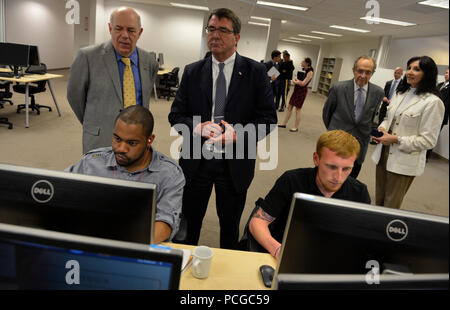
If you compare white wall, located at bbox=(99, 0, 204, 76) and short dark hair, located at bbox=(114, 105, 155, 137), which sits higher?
white wall, located at bbox=(99, 0, 204, 76)

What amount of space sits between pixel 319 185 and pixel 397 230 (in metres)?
0.74

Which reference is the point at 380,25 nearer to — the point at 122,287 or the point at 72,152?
the point at 72,152

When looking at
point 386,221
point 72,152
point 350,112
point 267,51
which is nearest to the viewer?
point 386,221

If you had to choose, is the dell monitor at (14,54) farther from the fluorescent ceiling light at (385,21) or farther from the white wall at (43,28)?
the fluorescent ceiling light at (385,21)

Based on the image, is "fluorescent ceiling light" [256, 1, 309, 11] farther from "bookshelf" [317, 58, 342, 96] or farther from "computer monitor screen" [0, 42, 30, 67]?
"bookshelf" [317, 58, 342, 96]

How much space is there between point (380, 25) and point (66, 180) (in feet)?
33.5

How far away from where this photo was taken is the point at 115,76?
2094 mm

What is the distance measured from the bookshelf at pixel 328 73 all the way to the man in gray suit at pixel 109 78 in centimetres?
1556

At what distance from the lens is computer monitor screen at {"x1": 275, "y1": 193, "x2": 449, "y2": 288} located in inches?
30.6

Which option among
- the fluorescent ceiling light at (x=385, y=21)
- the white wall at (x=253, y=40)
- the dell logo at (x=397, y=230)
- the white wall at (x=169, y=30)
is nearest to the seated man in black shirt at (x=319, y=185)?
the dell logo at (x=397, y=230)

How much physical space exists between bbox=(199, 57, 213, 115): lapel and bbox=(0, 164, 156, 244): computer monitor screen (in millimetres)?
1162

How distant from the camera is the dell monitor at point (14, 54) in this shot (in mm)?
A: 5289

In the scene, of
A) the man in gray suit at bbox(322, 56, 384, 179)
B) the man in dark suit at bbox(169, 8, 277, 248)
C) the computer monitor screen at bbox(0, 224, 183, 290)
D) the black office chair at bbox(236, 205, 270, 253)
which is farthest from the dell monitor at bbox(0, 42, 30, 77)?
the computer monitor screen at bbox(0, 224, 183, 290)
